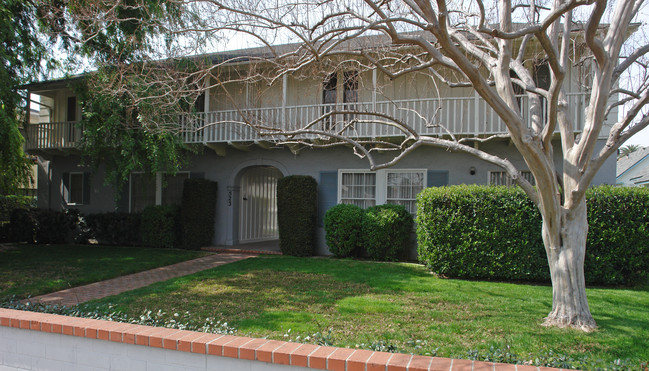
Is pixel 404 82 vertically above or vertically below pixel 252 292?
above

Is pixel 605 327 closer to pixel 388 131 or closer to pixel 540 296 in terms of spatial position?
pixel 540 296

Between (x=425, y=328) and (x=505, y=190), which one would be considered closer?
(x=425, y=328)

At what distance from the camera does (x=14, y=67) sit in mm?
10500

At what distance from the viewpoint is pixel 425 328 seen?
555 centimetres

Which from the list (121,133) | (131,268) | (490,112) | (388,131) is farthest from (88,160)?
(490,112)

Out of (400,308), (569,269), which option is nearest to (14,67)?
(400,308)

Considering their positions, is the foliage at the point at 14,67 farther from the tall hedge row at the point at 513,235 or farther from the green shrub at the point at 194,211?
the tall hedge row at the point at 513,235

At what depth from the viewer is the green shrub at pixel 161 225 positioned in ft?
45.0

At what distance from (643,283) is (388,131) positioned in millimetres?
6518

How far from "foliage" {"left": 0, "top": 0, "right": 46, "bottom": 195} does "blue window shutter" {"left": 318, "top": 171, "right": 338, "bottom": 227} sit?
745cm

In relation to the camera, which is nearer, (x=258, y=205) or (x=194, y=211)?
(x=194, y=211)

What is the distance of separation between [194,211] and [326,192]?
4.18 m

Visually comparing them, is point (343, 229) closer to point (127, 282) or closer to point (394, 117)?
point (394, 117)

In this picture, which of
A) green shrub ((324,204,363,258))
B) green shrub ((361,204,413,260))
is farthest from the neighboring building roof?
green shrub ((324,204,363,258))
